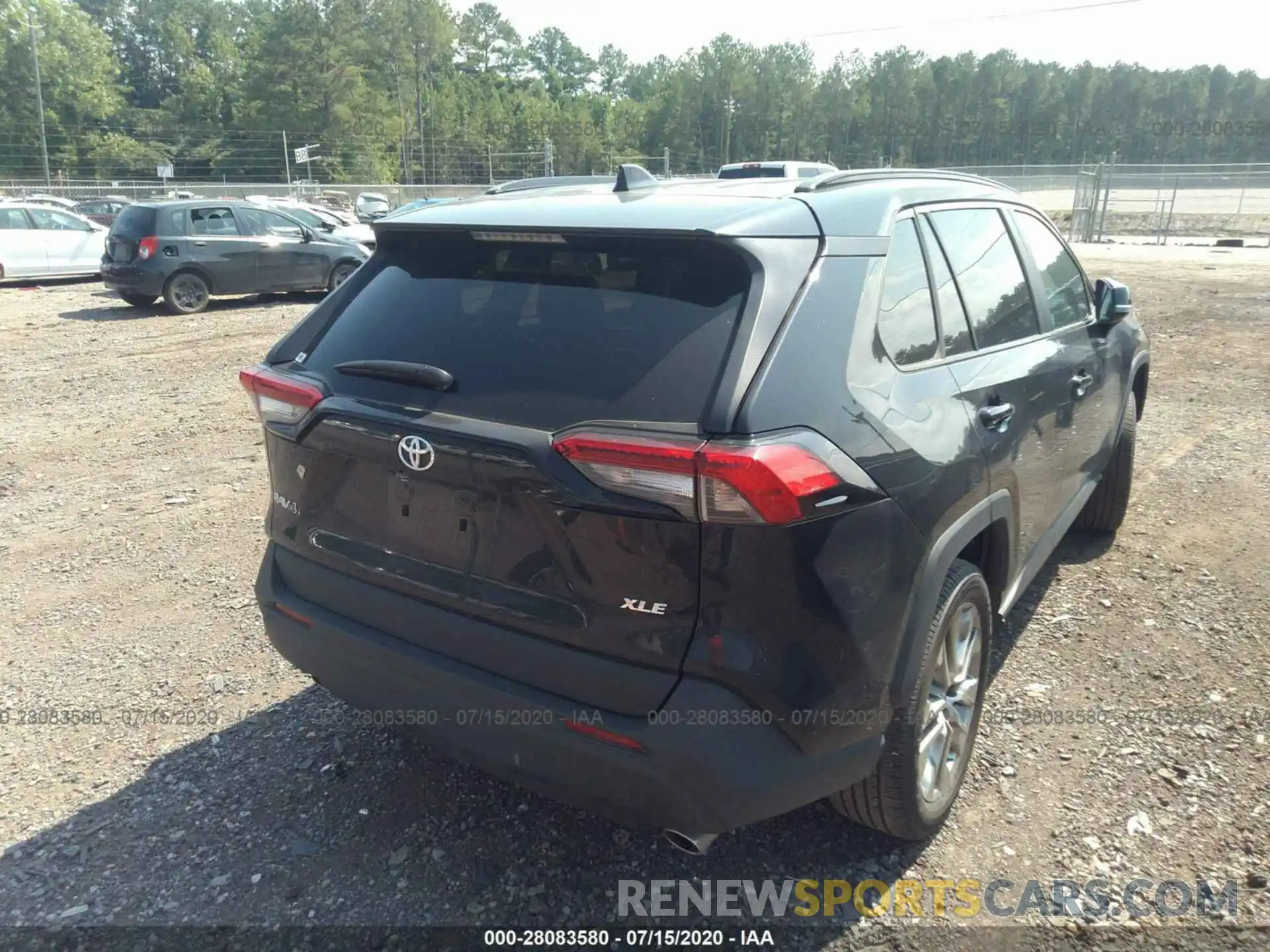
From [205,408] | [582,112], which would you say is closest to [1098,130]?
[582,112]

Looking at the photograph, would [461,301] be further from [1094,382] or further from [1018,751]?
[1094,382]

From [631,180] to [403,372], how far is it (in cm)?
105

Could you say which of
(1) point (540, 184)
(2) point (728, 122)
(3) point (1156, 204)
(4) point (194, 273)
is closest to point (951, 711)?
(1) point (540, 184)

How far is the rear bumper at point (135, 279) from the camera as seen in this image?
1325 cm

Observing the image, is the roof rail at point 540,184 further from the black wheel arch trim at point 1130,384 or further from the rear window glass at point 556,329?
the black wheel arch trim at point 1130,384

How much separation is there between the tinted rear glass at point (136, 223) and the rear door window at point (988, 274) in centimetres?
1322

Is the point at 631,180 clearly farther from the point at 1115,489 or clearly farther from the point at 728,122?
the point at 728,122

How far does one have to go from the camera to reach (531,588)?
2.21 meters

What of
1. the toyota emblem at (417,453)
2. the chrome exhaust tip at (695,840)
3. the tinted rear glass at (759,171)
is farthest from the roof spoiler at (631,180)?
the tinted rear glass at (759,171)

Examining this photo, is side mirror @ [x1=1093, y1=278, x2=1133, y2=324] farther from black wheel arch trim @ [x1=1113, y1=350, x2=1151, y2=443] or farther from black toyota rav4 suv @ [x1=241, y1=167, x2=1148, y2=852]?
black toyota rav4 suv @ [x1=241, y1=167, x2=1148, y2=852]

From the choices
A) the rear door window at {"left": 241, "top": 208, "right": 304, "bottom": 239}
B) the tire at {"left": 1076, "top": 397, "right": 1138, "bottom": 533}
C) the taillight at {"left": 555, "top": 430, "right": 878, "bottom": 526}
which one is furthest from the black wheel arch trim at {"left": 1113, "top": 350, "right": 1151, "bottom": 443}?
the rear door window at {"left": 241, "top": 208, "right": 304, "bottom": 239}

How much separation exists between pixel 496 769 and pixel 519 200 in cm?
169

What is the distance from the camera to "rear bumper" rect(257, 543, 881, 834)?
2.04 m

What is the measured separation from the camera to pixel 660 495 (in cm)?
200
